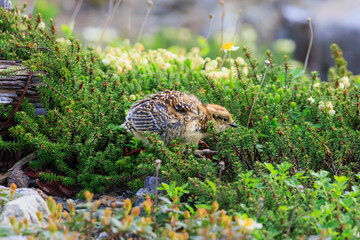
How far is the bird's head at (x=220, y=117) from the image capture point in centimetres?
435

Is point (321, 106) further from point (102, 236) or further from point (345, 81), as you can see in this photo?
point (102, 236)

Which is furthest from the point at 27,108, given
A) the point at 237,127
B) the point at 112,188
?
the point at 237,127

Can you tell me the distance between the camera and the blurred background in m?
10.4

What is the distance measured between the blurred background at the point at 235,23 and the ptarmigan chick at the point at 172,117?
177 inches

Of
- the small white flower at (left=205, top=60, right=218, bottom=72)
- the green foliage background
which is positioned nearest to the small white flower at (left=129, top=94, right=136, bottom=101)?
the green foliage background

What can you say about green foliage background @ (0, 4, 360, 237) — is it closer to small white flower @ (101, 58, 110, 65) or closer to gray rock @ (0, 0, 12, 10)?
small white flower @ (101, 58, 110, 65)

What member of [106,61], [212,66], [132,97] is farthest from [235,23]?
[132,97]

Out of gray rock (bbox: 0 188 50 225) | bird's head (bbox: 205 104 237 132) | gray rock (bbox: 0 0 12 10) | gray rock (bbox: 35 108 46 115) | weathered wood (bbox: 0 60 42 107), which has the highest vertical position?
gray rock (bbox: 0 0 12 10)

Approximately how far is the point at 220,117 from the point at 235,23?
6961 millimetres

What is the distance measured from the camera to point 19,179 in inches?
157

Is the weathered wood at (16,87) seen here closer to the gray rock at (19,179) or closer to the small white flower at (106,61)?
the gray rock at (19,179)

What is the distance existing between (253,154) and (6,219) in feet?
7.12

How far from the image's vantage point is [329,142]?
161 inches

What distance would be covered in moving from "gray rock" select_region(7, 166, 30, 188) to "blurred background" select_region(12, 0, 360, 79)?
186 inches
